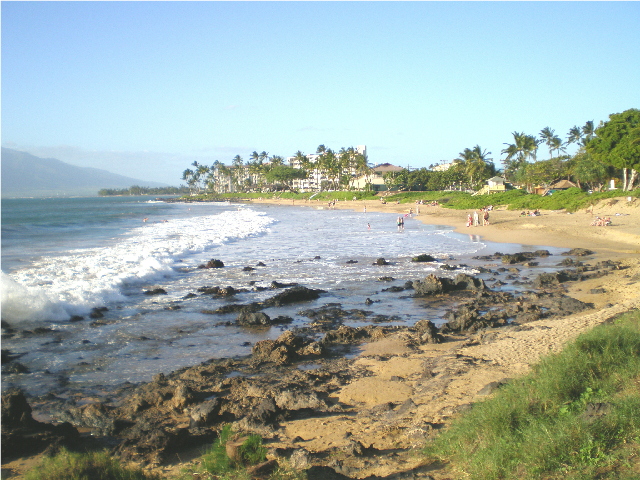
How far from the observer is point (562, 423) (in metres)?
4.85

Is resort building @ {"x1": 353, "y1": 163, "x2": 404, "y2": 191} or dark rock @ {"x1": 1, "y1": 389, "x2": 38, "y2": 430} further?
resort building @ {"x1": 353, "y1": 163, "x2": 404, "y2": 191}

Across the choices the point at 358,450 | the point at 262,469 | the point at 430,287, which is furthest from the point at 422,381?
the point at 430,287

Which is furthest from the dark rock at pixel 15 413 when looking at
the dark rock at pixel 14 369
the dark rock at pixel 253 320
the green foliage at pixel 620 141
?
the green foliage at pixel 620 141

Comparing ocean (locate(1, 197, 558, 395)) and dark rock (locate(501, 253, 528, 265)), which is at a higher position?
dark rock (locate(501, 253, 528, 265))

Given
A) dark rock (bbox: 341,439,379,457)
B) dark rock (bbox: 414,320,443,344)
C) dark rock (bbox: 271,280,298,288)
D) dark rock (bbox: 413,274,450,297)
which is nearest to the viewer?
dark rock (bbox: 341,439,379,457)

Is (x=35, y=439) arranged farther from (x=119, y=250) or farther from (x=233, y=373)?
(x=119, y=250)

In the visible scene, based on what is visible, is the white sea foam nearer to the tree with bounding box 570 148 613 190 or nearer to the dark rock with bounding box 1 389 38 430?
the dark rock with bounding box 1 389 38 430

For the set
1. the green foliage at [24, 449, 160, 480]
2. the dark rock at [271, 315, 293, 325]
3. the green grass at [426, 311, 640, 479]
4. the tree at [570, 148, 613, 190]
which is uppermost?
the tree at [570, 148, 613, 190]

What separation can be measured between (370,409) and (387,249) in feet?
64.6

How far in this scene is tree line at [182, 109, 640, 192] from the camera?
48.3 meters

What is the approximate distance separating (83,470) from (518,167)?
9545 cm

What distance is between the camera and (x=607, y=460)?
14.1ft

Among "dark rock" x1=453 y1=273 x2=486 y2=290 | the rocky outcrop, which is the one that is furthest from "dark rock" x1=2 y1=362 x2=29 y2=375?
"dark rock" x1=453 y1=273 x2=486 y2=290

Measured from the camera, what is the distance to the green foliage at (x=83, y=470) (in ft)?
14.5
